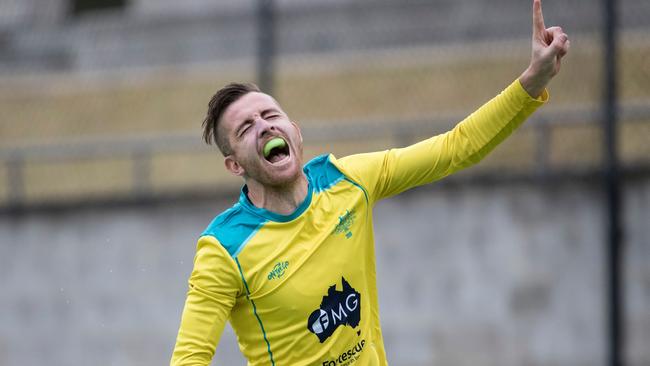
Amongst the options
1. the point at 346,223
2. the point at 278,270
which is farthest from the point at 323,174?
the point at 278,270

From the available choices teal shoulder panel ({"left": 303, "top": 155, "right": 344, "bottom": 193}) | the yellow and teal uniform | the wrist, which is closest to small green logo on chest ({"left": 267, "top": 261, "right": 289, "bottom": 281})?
the yellow and teal uniform

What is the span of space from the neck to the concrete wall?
2.70 m

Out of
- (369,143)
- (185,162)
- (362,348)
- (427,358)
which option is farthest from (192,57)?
(362,348)

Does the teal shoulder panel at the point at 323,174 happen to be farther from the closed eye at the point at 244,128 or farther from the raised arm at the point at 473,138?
the closed eye at the point at 244,128

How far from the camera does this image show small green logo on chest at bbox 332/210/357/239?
11.9ft

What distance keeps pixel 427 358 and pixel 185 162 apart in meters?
2.01

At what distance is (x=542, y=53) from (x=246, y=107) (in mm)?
1020

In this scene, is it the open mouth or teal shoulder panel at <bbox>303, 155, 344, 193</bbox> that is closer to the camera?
the open mouth

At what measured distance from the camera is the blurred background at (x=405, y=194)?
600 centimetres

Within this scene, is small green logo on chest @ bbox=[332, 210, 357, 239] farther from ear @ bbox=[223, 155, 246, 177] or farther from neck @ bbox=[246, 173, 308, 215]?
ear @ bbox=[223, 155, 246, 177]

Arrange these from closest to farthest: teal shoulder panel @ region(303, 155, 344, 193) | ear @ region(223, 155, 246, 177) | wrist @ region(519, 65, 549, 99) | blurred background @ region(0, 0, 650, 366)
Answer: wrist @ region(519, 65, 549, 99), ear @ region(223, 155, 246, 177), teal shoulder panel @ region(303, 155, 344, 193), blurred background @ region(0, 0, 650, 366)

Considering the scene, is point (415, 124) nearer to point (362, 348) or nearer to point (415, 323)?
point (415, 323)

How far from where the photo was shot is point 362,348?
3639 millimetres

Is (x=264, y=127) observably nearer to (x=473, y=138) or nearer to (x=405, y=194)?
(x=473, y=138)
